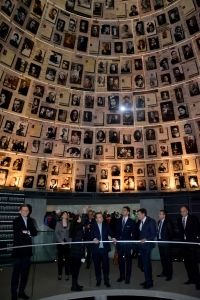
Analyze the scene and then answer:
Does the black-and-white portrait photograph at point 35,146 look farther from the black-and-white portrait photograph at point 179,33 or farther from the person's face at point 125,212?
the black-and-white portrait photograph at point 179,33

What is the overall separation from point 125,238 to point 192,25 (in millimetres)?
11164

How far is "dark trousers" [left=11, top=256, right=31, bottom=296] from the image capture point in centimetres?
680

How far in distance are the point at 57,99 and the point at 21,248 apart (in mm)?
10133

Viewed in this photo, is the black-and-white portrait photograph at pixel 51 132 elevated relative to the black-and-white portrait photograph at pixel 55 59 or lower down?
lower down

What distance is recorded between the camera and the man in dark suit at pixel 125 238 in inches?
315

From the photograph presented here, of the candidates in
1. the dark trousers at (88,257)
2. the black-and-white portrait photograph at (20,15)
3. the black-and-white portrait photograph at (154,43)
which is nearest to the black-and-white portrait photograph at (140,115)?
the black-and-white portrait photograph at (154,43)

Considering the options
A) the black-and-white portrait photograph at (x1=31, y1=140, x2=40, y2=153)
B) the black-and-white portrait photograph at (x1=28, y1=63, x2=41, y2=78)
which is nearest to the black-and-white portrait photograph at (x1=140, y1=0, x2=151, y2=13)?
the black-and-white portrait photograph at (x1=28, y1=63, x2=41, y2=78)

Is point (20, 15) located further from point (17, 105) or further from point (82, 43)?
point (17, 105)

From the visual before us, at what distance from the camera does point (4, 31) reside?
12.7m

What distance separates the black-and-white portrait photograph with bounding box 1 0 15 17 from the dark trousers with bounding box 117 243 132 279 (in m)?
11.2

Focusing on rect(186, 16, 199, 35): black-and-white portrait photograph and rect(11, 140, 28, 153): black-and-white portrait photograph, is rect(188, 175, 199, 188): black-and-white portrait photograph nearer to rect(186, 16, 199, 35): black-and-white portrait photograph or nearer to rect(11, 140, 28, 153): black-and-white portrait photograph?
rect(186, 16, 199, 35): black-and-white portrait photograph

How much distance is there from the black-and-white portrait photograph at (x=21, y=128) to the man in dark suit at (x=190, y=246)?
32.5 ft

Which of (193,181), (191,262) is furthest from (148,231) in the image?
(193,181)

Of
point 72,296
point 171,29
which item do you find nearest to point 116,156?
point 171,29
